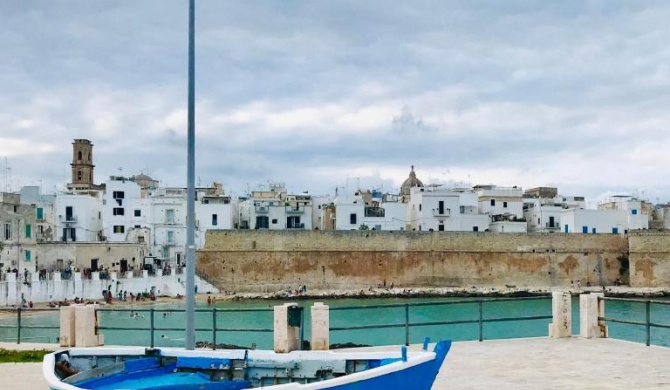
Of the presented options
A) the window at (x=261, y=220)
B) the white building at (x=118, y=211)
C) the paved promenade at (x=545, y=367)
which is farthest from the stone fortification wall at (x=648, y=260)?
the paved promenade at (x=545, y=367)

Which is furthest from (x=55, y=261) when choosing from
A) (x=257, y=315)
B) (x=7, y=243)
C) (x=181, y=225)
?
(x=257, y=315)

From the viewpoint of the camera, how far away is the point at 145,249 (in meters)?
53.5

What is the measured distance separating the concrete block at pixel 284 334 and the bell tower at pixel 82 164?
60.7 m

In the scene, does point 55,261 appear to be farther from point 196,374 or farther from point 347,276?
point 196,374

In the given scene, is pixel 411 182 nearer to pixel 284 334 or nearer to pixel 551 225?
pixel 551 225

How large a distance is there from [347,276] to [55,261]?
1945cm

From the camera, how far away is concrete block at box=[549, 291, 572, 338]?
13.8 meters

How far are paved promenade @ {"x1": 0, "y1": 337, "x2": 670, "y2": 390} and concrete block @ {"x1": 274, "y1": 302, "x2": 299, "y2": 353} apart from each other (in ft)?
7.98

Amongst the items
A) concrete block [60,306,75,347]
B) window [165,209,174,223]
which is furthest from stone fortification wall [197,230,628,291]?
concrete block [60,306,75,347]

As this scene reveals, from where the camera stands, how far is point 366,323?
35.9 metres

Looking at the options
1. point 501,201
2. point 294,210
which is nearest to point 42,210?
point 294,210

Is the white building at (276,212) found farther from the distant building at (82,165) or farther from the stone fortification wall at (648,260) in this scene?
the stone fortification wall at (648,260)

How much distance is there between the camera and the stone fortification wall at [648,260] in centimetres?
5784

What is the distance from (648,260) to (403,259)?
17782mm
